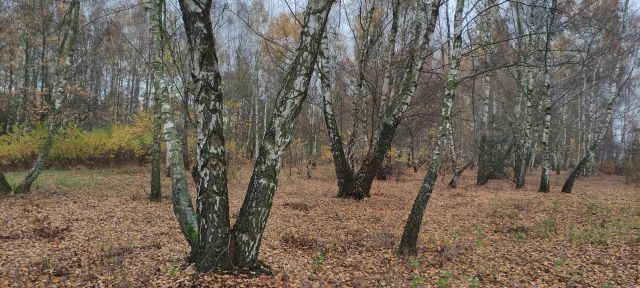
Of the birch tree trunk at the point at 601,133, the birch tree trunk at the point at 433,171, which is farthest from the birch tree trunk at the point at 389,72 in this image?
the birch tree trunk at the point at 601,133

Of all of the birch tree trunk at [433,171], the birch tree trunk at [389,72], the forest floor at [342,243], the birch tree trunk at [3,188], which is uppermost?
the birch tree trunk at [389,72]

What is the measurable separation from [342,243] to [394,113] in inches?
178

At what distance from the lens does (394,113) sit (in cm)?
1040

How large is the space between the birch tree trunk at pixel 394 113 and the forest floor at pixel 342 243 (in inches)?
25.5

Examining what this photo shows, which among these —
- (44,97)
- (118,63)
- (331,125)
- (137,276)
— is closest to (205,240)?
(137,276)

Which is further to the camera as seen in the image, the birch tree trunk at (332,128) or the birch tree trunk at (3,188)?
the birch tree trunk at (332,128)

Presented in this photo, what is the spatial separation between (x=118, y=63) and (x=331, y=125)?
31.4m

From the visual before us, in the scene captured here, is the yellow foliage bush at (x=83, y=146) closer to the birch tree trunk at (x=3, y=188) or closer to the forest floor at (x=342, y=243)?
the forest floor at (x=342, y=243)

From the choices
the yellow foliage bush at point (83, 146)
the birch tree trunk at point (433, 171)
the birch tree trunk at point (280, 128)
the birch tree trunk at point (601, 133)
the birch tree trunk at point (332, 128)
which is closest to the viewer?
the birch tree trunk at point (280, 128)

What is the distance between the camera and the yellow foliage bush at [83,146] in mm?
17234

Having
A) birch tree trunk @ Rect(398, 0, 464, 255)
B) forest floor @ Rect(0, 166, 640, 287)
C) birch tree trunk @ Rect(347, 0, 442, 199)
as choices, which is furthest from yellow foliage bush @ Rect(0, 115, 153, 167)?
birch tree trunk @ Rect(398, 0, 464, 255)

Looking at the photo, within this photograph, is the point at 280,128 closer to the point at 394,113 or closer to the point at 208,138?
the point at 208,138

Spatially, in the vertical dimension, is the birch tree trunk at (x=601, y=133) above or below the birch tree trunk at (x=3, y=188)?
above

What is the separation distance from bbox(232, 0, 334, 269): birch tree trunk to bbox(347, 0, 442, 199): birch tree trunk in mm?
5164
